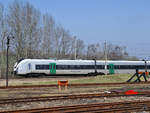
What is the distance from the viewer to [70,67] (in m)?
41.0

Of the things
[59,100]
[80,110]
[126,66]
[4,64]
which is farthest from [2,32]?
[80,110]

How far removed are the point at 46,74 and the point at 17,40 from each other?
13828 millimetres

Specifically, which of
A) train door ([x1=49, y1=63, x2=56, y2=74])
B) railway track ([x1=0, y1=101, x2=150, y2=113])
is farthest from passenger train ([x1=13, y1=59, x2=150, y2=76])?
railway track ([x1=0, y1=101, x2=150, y2=113])

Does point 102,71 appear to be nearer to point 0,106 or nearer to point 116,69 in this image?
point 116,69

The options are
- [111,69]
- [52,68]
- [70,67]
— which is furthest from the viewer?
[111,69]

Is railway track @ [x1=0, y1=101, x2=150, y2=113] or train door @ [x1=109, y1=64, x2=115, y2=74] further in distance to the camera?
train door @ [x1=109, y1=64, x2=115, y2=74]

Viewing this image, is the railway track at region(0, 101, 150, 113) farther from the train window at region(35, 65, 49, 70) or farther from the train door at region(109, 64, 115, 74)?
the train door at region(109, 64, 115, 74)

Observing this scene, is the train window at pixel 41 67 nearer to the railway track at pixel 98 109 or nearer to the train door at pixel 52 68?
the train door at pixel 52 68

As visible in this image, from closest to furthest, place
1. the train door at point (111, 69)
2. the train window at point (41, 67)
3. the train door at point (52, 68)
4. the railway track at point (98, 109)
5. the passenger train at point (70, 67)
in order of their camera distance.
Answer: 1. the railway track at point (98, 109)
2. the passenger train at point (70, 67)
3. the train window at point (41, 67)
4. the train door at point (52, 68)
5. the train door at point (111, 69)

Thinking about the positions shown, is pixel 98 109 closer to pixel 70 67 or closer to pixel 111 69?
pixel 70 67

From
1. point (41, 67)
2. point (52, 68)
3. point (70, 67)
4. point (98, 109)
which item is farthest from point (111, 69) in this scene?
point (98, 109)

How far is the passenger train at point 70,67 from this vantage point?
1517 inches

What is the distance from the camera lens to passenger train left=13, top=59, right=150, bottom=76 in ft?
126

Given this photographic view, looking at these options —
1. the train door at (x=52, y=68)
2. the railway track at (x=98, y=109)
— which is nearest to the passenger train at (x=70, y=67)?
the train door at (x=52, y=68)
